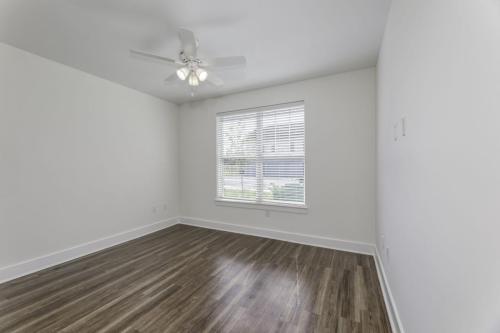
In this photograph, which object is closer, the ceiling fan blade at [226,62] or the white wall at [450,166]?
the white wall at [450,166]

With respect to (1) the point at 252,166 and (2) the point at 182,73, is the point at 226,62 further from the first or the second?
(1) the point at 252,166

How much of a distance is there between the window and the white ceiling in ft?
2.94

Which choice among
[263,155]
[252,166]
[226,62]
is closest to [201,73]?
[226,62]

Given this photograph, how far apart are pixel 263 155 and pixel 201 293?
2.30 meters

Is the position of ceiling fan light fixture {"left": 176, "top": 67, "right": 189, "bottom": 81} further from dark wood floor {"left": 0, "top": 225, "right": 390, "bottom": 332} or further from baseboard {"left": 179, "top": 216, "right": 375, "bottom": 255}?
baseboard {"left": 179, "top": 216, "right": 375, "bottom": 255}

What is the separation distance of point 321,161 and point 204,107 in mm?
2493

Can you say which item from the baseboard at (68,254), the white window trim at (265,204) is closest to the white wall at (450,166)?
the white window trim at (265,204)

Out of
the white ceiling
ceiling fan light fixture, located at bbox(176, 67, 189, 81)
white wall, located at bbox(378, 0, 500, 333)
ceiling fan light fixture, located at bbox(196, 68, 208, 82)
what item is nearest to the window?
the white ceiling

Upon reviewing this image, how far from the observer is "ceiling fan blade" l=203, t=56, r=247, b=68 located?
1.97 m

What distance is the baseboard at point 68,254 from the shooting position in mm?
2332

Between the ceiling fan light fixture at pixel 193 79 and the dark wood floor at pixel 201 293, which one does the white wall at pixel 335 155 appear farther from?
the ceiling fan light fixture at pixel 193 79

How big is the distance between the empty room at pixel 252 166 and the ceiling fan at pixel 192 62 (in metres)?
0.02

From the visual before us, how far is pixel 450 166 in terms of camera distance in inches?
29.8

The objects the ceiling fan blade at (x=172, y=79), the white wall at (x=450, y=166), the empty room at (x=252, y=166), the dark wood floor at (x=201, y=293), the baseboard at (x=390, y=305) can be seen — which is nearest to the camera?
Result: the white wall at (x=450, y=166)
